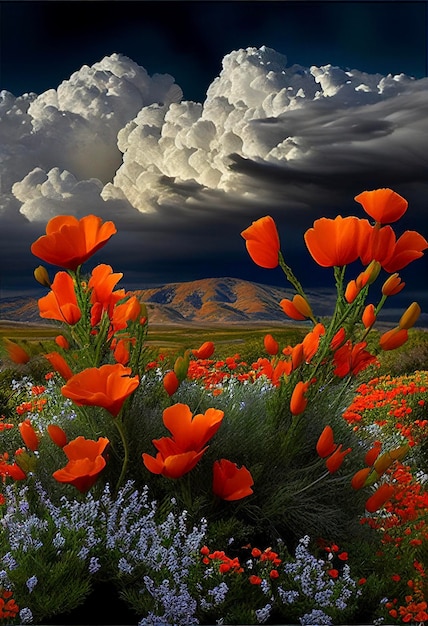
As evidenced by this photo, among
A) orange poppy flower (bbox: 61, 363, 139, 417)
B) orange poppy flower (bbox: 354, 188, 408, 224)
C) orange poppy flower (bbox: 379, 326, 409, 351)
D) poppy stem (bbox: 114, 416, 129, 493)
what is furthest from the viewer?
orange poppy flower (bbox: 379, 326, 409, 351)

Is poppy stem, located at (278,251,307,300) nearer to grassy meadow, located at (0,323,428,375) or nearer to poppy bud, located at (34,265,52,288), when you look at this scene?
poppy bud, located at (34,265,52,288)

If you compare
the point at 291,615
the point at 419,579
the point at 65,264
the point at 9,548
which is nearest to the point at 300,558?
the point at 291,615

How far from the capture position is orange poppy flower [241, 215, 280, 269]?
9.59 feet

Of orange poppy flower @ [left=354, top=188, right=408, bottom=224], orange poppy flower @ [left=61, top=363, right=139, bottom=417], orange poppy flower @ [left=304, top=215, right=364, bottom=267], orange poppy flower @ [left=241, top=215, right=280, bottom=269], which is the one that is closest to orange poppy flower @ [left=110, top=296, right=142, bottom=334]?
orange poppy flower @ [left=61, top=363, right=139, bottom=417]

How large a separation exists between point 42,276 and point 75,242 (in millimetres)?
260

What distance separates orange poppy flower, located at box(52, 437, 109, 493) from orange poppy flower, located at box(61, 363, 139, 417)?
184mm

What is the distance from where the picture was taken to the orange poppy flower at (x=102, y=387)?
246 cm

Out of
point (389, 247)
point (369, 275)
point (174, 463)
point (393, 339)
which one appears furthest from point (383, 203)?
point (174, 463)

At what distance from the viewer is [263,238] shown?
2.93m

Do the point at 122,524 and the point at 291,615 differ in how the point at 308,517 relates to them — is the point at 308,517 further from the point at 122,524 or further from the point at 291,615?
the point at 122,524

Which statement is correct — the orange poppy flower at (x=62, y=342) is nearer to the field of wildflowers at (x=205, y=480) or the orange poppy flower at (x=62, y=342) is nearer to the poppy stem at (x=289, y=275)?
the field of wildflowers at (x=205, y=480)

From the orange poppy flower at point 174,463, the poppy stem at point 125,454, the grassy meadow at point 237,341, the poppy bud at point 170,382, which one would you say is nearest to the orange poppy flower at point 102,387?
the poppy stem at point 125,454

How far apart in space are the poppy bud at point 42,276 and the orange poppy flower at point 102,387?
2.05 feet

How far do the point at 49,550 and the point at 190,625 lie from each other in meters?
0.54
